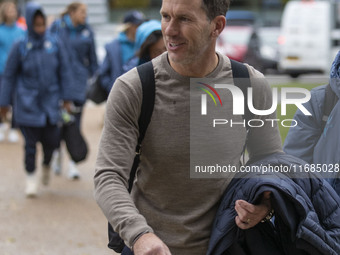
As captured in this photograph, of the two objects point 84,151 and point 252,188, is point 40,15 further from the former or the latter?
point 252,188

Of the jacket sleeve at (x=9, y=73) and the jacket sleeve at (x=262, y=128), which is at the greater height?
the jacket sleeve at (x=262, y=128)

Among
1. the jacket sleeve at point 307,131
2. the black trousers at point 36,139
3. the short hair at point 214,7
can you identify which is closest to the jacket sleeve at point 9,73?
the black trousers at point 36,139

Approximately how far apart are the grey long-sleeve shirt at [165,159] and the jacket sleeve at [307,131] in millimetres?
355

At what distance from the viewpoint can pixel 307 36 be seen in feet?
81.0

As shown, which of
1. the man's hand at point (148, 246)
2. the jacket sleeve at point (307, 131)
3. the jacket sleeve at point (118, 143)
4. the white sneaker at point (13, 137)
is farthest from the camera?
the white sneaker at point (13, 137)

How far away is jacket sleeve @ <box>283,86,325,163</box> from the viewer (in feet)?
10.5

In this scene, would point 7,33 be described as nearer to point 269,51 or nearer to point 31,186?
point 31,186

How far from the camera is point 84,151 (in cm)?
853

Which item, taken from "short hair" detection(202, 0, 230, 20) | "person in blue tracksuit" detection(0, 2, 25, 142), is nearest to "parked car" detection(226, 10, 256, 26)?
"person in blue tracksuit" detection(0, 2, 25, 142)

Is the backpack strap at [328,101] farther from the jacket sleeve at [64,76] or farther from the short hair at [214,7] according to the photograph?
the jacket sleeve at [64,76]

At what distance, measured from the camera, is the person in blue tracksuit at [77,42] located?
33.6 feet

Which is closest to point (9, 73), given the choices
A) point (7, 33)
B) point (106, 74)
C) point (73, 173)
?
point (106, 74)

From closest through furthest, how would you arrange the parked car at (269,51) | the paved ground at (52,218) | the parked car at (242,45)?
the paved ground at (52,218)
the parked car at (242,45)
the parked car at (269,51)

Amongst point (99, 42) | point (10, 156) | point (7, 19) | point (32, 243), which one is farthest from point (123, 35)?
point (99, 42)
